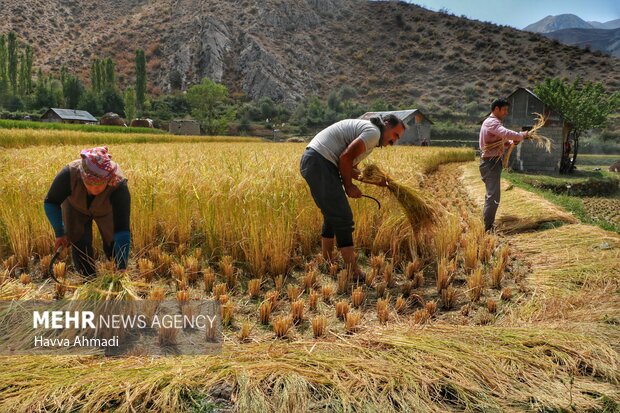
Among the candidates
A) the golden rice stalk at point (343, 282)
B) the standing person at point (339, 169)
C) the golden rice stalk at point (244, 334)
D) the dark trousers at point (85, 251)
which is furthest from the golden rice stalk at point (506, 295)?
the dark trousers at point (85, 251)

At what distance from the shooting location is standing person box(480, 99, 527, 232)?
503 centimetres

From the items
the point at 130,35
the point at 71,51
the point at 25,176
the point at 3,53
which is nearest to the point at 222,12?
the point at 130,35

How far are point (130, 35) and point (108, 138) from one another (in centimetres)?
6582

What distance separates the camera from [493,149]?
5.18m

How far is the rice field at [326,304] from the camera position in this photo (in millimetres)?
1865

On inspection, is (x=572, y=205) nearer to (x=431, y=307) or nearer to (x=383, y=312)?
(x=431, y=307)

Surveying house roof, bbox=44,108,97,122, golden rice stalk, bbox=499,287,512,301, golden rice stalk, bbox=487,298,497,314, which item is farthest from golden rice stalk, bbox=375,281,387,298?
house roof, bbox=44,108,97,122

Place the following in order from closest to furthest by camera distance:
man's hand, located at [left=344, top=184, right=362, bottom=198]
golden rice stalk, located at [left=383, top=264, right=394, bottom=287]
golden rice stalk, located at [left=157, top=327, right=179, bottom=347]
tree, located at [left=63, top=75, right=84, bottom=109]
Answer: golden rice stalk, located at [left=157, top=327, right=179, bottom=347] → man's hand, located at [left=344, top=184, right=362, bottom=198] → golden rice stalk, located at [left=383, top=264, right=394, bottom=287] → tree, located at [left=63, top=75, right=84, bottom=109]

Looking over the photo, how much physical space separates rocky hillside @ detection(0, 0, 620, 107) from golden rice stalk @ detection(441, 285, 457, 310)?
2305 inches

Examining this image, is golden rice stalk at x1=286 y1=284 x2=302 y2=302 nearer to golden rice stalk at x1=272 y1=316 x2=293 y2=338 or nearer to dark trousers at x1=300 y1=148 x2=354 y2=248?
golden rice stalk at x1=272 y1=316 x2=293 y2=338

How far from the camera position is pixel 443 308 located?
122 inches

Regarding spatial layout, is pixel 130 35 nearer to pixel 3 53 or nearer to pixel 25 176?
pixel 3 53

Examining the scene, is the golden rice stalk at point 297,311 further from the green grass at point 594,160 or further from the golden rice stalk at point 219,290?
the green grass at point 594,160

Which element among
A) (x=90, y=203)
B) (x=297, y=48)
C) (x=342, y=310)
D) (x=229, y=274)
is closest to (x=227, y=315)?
(x=229, y=274)
